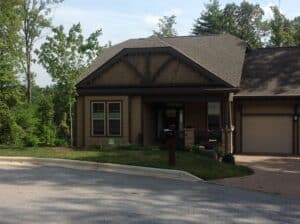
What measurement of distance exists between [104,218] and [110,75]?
61.2 feet

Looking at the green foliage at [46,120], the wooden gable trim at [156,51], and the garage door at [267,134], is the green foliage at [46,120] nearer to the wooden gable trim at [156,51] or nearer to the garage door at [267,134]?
the wooden gable trim at [156,51]

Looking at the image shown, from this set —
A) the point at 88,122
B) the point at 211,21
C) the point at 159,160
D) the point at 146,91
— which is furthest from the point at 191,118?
the point at 211,21

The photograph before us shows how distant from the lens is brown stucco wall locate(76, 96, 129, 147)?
2753 cm

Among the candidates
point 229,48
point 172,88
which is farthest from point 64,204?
point 229,48

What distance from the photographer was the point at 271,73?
2891cm

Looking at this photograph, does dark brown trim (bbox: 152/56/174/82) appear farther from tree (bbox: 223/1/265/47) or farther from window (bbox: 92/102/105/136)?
tree (bbox: 223/1/265/47)

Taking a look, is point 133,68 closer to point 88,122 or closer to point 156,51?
point 156,51

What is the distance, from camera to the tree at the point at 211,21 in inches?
2571

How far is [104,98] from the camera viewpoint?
27.8 metres

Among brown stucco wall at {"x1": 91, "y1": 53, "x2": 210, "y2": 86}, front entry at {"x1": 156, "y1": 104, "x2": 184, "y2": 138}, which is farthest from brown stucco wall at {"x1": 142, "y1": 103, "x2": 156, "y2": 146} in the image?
brown stucco wall at {"x1": 91, "y1": 53, "x2": 210, "y2": 86}

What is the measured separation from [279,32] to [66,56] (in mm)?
27742

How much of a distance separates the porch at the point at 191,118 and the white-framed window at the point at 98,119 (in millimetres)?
2097

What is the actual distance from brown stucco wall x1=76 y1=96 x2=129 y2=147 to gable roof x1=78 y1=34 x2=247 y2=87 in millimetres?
1248

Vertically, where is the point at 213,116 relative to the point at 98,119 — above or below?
above
